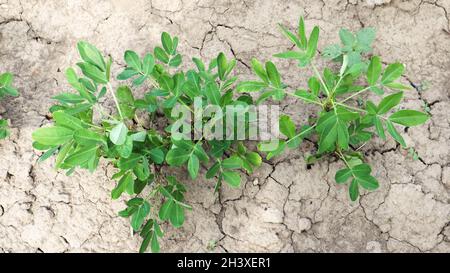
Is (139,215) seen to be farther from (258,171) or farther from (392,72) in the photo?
(392,72)

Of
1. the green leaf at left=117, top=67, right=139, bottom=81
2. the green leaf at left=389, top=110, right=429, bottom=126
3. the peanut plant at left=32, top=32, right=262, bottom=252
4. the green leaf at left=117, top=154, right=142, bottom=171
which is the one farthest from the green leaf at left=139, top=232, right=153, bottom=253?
the green leaf at left=389, top=110, right=429, bottom=126

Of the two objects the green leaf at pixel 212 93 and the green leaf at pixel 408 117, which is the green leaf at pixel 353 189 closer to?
the green leaf at pixel 408 117

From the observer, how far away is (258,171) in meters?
2.65

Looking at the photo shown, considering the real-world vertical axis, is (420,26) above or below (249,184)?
above

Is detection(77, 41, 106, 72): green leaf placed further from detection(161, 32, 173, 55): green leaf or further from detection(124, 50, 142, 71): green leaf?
detection(161, 32, 173, 55): green leaf

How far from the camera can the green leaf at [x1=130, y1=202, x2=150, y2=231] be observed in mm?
2377

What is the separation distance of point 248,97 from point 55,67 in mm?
1136

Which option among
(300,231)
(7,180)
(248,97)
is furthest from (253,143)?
(7,180)

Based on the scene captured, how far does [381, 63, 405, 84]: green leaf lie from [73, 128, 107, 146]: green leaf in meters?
1.27

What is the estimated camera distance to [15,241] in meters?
2.63

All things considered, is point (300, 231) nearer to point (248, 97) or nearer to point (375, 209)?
point (375, 209)

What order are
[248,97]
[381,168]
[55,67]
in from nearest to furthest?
[248,97], [381,168], [55,67]

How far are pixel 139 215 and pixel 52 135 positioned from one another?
0.56 metres

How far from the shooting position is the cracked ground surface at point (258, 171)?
8.51 ft
